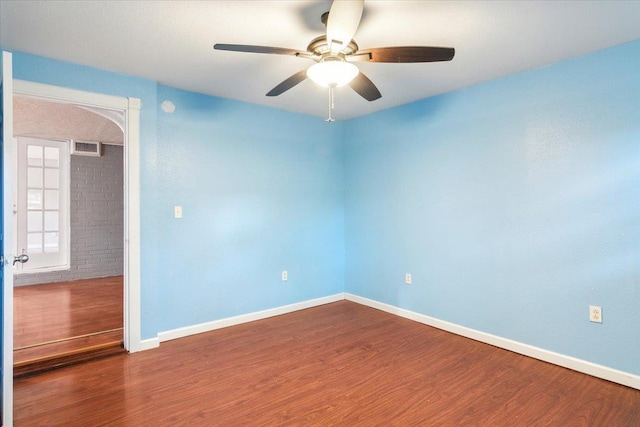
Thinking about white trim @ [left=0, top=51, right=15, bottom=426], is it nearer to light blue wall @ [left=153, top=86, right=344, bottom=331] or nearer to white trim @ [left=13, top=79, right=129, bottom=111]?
white trim @ [left=13, top=79, right=129, bottom=111]

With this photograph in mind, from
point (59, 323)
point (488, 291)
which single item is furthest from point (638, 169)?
point (59, 323)

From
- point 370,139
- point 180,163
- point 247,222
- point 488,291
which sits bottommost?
point 488,291

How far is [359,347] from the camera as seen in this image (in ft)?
9.71

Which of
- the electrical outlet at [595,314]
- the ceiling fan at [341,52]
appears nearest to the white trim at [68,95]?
the ceiling fan at [341,52]

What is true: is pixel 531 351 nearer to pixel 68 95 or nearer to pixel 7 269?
pixel 7 269

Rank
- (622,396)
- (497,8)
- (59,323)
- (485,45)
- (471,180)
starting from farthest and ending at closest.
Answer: (59,323) → (471,180) → (485,45) → (622,396) → (497,8)

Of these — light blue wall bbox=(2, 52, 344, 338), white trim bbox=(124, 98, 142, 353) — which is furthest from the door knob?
light blue wall bbox=(2, 52, 344, 338)

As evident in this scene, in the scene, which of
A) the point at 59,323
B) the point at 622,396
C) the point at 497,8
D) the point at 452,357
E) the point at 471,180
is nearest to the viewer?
the point at 497,8

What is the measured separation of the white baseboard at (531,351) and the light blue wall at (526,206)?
0.16ft

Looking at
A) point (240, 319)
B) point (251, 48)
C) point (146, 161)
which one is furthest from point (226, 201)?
point (251, 48)

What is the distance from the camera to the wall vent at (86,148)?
5445 mm

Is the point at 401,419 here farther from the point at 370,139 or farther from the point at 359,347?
the point at 370,139

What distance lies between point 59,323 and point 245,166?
2.50m

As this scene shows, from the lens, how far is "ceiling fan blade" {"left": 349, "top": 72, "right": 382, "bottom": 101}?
2.17 meters
